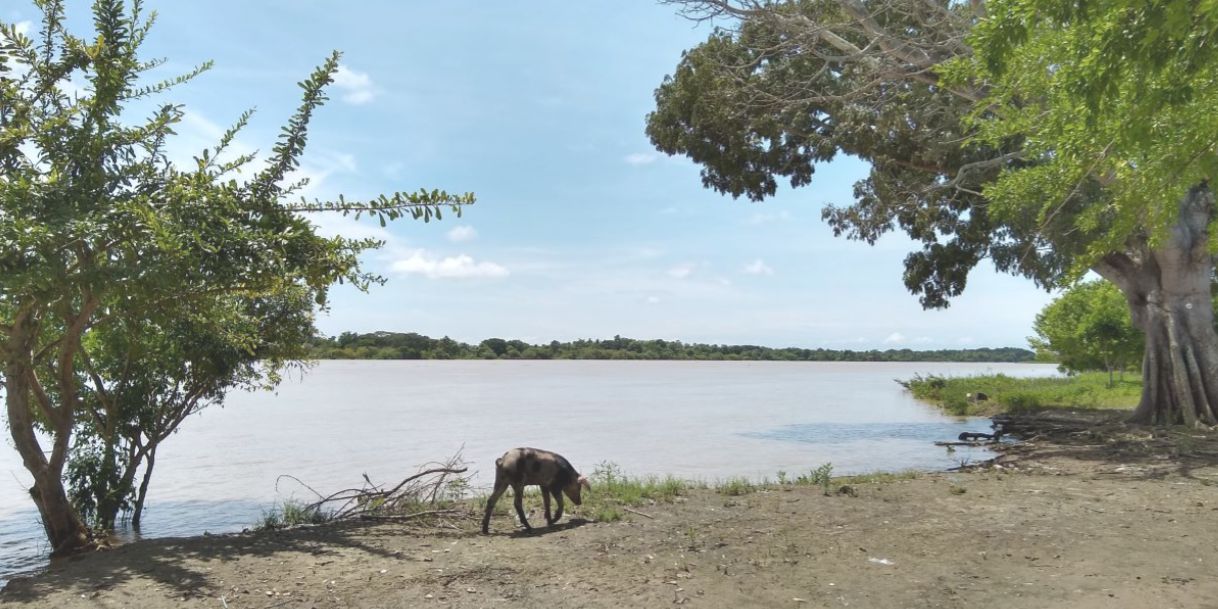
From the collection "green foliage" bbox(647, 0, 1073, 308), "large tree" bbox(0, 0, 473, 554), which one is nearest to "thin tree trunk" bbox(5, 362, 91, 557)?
"large tree" bbox(0, 0, 473, 554)

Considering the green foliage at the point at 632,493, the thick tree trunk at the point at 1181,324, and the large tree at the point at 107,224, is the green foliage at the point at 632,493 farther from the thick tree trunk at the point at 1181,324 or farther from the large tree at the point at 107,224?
the thick tree trunk at the point at 1181,324

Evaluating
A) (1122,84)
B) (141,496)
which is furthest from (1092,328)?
(141,496)

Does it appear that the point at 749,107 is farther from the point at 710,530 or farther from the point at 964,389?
the point at 964,389

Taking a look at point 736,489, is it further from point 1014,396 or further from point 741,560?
point 1014,396

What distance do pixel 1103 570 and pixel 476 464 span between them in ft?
44.5

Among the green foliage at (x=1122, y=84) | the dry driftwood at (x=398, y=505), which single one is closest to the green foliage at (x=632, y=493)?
the dry driftwood at (x=398, y=505)

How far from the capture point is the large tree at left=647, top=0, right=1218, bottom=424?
1200 cm

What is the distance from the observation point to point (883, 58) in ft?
57.1

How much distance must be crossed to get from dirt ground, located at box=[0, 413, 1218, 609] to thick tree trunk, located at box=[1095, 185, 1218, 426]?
26.0 feet

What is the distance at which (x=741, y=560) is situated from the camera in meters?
6.84

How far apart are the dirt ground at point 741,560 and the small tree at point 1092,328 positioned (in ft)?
96.8

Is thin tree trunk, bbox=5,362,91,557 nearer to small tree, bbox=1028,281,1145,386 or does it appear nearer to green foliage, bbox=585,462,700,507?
green foliage, bbox=585,462,700,507

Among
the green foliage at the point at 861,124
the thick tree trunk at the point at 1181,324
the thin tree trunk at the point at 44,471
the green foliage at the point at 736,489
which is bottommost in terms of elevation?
the green foliage at the point at 736,489

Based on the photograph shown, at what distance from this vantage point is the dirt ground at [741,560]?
5867mm
